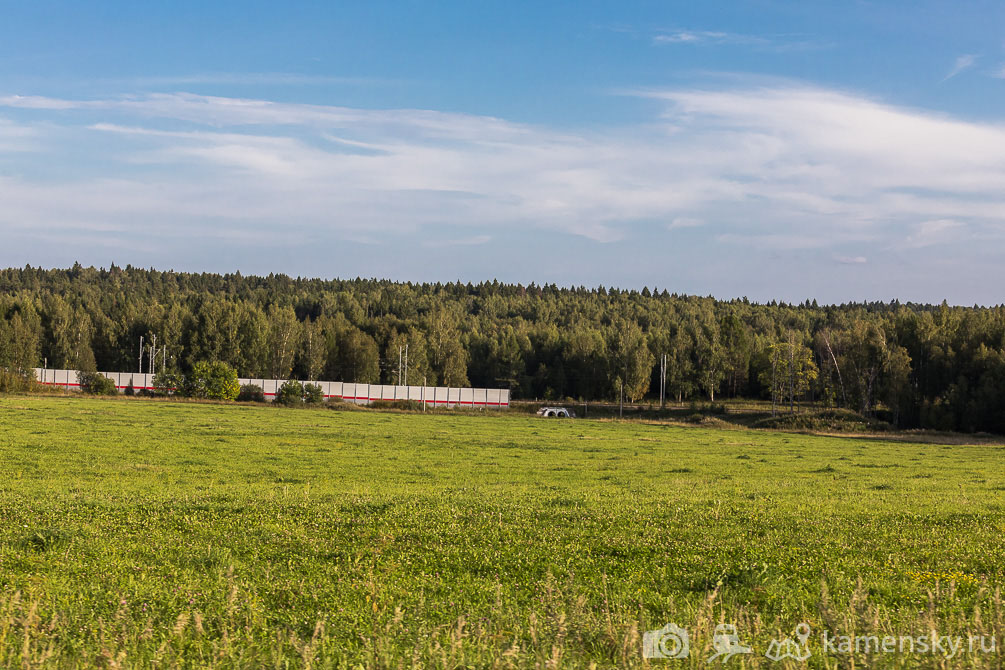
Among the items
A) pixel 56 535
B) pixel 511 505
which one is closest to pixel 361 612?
pixel 56 535

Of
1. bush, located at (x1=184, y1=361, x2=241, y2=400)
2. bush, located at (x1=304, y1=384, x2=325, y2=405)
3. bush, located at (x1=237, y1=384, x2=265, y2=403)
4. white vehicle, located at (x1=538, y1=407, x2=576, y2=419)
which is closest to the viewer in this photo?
bush, located at (x1=184, y1=361, x2=241, y2=400)

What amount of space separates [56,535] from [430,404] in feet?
352

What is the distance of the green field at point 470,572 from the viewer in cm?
700

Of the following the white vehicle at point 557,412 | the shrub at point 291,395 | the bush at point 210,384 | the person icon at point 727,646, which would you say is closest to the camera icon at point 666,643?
the person icon at point 727,646

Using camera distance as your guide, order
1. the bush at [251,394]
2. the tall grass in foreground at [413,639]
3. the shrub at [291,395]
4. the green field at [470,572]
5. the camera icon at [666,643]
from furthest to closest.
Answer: the bush at [251,394]
the shrub at [291,395]
the green field at [470,572]
the camera icon at [666,643]
the tall grass in foreground at [413,639]

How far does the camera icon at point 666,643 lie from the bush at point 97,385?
107m

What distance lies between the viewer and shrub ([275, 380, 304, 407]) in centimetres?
9719

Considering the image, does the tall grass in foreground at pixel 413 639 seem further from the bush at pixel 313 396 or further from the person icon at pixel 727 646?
the bush at pixel 313 396

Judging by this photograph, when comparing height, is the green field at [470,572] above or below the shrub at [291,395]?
above

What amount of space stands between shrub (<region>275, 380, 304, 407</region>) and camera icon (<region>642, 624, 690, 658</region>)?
93193 mm

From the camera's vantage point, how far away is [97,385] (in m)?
103

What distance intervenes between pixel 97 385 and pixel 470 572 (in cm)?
10513

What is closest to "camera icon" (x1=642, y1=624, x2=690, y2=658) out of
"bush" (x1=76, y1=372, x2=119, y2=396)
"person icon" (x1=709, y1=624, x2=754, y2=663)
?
"person icon" (x1=709, y1=624, x2=754, y2=663)

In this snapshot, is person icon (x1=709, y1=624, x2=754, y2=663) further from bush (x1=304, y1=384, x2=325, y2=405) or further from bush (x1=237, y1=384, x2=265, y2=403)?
bush (x1=237, y1=384, x2=265, y2=403)
